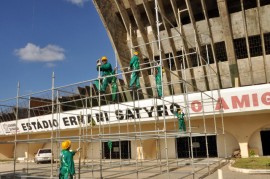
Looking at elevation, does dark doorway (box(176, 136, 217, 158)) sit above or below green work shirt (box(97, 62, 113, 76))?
below

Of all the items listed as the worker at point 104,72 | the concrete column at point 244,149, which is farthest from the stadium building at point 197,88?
the worker at point 104,72

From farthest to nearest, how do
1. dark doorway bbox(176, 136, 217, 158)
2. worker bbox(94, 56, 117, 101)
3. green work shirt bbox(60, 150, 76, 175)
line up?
dark doorway bbox(176, 136, 217, 158) < worker bbox(94, 56, 117, 101) < green work shirt bbox(60, 150, 76, 175)

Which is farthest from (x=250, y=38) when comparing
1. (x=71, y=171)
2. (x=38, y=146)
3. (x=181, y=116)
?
(x=38, y=146)

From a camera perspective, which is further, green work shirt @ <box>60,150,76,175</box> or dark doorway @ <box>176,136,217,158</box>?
dark doorway @ <box>176,136,217,158</box>

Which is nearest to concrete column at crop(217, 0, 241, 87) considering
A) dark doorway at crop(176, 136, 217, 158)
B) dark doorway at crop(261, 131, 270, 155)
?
dark doorway at crop(261, 131, 270, 155)

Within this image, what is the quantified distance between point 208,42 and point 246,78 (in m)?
4.13

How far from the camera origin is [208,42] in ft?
72.6

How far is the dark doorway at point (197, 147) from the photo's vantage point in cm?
2094

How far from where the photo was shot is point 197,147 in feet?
70.4

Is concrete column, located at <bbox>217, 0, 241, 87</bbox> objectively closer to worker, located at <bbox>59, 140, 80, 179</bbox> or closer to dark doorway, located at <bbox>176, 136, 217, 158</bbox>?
dark doorway, located at <bbox>176, 136, 217, 158</bbox>

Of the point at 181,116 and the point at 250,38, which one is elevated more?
the point at 250,38

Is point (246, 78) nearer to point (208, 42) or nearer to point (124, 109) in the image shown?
point (208, 42)

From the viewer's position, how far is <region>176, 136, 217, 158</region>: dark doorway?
68.7 ft

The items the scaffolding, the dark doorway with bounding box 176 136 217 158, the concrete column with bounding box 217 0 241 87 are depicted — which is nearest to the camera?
the scaffolding
